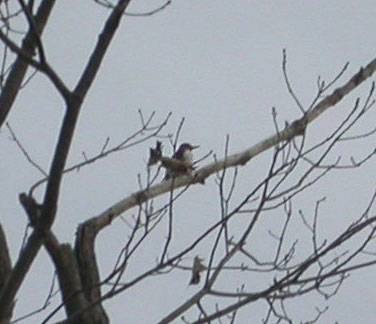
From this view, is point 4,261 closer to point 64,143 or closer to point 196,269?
point 196,269

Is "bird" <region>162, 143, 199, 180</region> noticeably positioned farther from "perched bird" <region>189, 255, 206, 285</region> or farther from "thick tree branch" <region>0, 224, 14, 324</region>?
"thick tree branch" <region>0, 224, 14, 324</region>

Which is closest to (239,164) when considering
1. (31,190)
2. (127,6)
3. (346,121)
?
(346,121)

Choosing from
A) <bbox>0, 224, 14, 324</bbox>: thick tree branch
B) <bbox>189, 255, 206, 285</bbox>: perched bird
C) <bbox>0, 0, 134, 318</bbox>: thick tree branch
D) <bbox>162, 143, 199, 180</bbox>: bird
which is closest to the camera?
<bbox>0, 0, 134, 318</bbox>: thick tree branch

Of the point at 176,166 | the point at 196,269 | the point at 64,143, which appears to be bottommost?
the point at 64,143

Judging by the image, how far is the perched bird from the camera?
4242 millimetres

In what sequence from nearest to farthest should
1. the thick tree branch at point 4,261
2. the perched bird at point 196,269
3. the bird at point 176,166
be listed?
1. the thick tree branch at point 4,261
2. the perched bird at point 196,269
3. the bird at point 176,166

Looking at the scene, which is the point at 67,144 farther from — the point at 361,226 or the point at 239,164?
the point at 239,164

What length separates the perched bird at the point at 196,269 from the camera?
13.9 ft

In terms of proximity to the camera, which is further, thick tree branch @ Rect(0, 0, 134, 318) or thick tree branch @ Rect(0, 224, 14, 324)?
thick tree branch @ Rect(0, 224, 14, 324)

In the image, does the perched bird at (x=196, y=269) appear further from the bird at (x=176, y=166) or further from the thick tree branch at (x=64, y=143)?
→ the thick tree branch at (x=64, y=143)

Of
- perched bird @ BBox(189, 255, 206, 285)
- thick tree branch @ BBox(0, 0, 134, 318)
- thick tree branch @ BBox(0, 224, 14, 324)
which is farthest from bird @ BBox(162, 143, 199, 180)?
thick tree branch @ BBox(0, 0, 134, 318)

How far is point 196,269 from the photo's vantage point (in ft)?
13.9


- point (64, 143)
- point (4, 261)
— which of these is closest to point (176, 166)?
point (4, 261)

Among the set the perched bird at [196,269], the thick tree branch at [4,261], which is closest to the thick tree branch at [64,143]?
the thick tree branch at [4,261]
